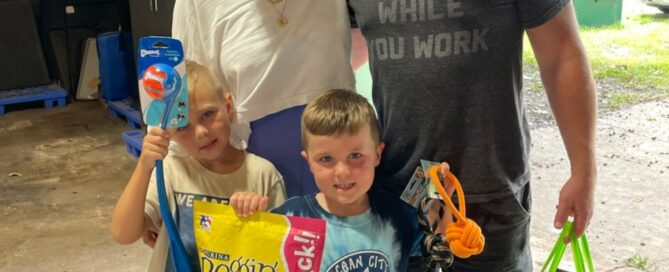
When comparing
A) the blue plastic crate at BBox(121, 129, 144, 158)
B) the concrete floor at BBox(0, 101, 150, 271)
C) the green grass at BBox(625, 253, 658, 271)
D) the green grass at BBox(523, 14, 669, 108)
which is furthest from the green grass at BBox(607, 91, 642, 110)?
the concrete floor at BBox(0, 101, 150, 271)

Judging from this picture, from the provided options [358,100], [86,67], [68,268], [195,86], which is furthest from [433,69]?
[86,67]

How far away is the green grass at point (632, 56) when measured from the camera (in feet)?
19.1

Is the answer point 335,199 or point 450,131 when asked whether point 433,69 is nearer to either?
point 450,131

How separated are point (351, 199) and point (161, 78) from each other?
436 millimetres

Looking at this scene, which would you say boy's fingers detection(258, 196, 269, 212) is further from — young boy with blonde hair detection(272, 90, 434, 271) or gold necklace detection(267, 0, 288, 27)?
gold necklace detection(267, 0, 288, 27)

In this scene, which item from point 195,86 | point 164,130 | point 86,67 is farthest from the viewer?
point 86,67

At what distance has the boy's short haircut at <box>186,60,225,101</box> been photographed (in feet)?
4.89

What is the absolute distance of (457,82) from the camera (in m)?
1.44

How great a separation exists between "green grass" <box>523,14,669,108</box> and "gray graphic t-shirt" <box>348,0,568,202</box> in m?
3.67

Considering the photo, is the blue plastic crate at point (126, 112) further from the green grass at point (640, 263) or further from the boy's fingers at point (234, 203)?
the boy's fingers at point (234, 203)

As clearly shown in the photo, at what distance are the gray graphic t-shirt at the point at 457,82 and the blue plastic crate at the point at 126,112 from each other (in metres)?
3.58

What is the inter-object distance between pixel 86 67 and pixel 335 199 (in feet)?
16.4

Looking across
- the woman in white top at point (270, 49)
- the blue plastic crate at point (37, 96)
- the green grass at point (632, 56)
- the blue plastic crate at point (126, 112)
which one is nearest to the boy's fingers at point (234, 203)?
the woman in white top at point (270, 49)

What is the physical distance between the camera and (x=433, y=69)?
1450 mm
